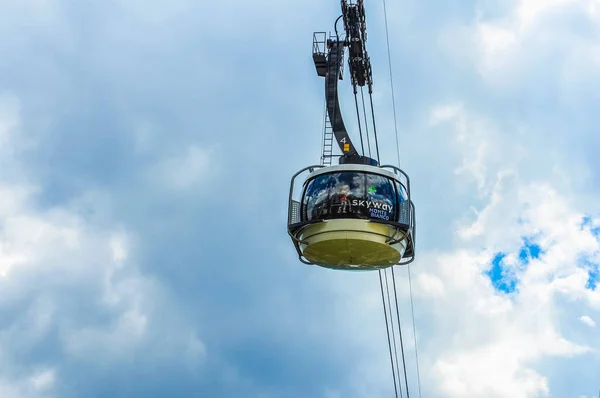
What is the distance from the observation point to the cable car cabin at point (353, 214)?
74.9ft

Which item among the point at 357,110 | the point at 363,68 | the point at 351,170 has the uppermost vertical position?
the point at 363,68

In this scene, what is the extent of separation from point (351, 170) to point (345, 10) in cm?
788

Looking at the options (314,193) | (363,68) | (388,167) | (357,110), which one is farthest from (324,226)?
(363,68)

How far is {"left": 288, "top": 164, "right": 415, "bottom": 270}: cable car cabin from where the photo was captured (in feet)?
74.9

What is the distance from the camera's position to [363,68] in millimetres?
29812

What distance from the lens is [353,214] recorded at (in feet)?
74.8

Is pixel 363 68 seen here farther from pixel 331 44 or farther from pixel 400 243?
pixel 400 243

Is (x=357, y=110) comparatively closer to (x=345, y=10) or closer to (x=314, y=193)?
(x=345, y=10)

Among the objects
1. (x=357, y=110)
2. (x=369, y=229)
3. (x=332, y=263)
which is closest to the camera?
(x=369, y=229)

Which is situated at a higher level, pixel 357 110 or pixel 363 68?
pixel 363 68

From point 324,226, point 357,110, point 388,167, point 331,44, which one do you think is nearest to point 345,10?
point 331,44

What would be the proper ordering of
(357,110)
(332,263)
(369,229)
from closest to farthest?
1. (369,229)
2. (332,263)
3. (357,110)

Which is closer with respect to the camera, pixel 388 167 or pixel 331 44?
pixel 388 167

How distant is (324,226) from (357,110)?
654cm
